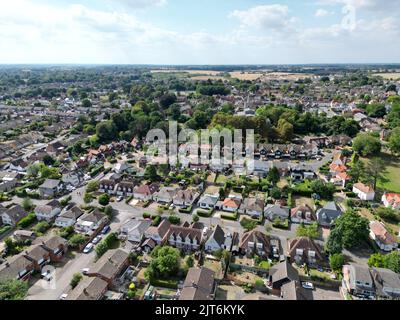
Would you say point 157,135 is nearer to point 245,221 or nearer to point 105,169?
point 105,169

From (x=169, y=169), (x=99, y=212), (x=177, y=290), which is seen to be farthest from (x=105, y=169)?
(x=177, y=290)

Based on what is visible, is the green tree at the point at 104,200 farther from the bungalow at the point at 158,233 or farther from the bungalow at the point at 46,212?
the bungalow at the point at 158,233

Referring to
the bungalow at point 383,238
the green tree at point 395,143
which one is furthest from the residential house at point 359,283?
the green tree at point 395,143

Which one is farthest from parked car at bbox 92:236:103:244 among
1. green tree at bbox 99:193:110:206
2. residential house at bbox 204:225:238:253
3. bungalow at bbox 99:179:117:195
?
residential house at bbox 204:225:238:253

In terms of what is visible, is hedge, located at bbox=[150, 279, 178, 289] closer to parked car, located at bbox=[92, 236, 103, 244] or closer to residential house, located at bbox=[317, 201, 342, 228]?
parked car, located at bbox=[92, 236, 103, 244]

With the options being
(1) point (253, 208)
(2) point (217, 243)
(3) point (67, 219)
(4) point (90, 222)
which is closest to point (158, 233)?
(2) point (217, 243)

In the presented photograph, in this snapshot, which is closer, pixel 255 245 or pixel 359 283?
pixel 359 283

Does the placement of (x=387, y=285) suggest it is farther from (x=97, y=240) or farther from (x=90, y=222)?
(x=90, y=222)
